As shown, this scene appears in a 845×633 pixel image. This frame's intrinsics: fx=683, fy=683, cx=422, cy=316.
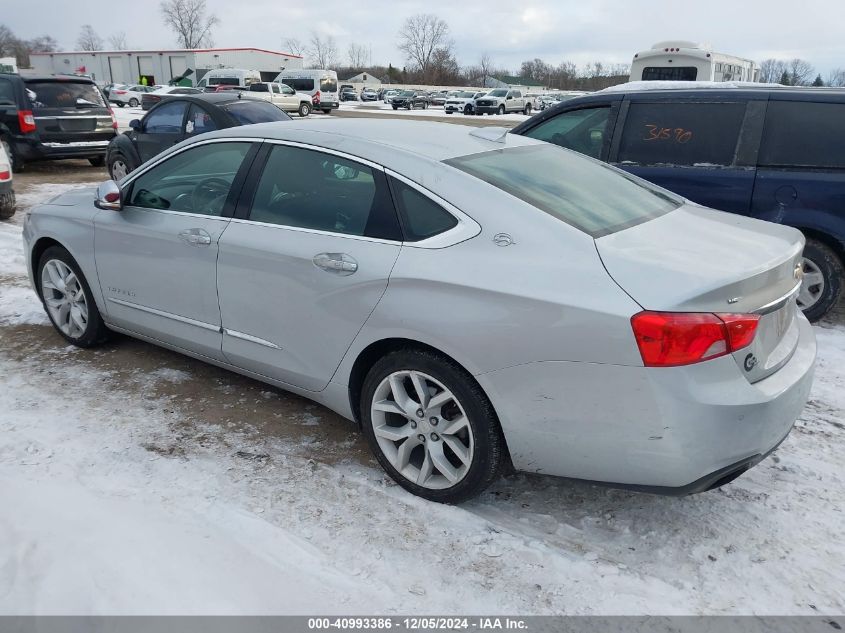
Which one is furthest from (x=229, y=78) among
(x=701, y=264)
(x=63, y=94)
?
(x=701, y=264)

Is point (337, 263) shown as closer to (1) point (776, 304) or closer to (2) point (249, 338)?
(2) point (249, 338)

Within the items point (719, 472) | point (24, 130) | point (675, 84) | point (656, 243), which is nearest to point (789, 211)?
point (675, 84)

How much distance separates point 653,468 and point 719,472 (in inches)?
9.7

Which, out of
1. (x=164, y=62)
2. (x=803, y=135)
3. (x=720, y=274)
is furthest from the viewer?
(x=164, y=62)

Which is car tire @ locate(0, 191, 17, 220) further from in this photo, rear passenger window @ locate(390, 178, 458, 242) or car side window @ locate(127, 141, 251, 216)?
rear passenger window @ locate(390, 178, 458, 242)

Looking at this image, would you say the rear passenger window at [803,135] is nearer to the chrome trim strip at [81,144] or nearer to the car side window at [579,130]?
the car side window at [579,130]

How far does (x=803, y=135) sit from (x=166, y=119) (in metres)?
7.88

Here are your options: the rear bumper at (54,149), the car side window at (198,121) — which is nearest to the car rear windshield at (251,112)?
the car side window at (198,121)

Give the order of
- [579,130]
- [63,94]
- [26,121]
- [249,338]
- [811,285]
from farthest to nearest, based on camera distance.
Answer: [63,94], [26,121], [579,130], [811,285], [249,338]

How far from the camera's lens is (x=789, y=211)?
5.08 meters

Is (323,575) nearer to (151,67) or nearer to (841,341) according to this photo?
(841,341)

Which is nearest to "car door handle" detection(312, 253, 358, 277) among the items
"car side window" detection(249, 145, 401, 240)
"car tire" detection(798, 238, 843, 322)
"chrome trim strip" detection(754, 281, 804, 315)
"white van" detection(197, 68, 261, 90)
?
"car side window" detection(249, 145, 401, 240)

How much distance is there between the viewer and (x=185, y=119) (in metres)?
9.12

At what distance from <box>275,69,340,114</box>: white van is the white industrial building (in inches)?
938
